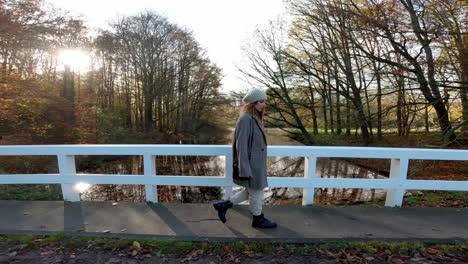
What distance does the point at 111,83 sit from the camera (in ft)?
69.6

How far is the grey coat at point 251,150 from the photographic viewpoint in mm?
2668

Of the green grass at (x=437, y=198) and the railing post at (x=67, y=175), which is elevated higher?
the railing post at (x=67, y=175)

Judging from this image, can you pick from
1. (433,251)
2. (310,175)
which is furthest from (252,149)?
(433,251)

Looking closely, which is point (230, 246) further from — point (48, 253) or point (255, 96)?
point (48, 253)

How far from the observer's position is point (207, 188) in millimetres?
7961

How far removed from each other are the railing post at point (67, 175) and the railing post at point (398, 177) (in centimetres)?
458

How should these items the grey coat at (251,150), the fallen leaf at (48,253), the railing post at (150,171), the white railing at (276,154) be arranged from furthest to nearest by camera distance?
the railing post at (150,171) < the white railing at (276,154) < the grey coat at (251,150) < the fallen leaf at (48,253)

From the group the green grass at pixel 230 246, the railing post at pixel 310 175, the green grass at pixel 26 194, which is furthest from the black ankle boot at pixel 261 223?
the green grass at pixel 26 194

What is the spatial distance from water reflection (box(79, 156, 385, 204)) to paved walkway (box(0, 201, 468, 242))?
220 cm

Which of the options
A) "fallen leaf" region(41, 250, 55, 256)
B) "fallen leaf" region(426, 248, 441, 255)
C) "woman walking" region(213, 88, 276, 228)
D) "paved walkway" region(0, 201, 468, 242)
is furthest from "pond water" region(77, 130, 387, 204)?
"fallen leaf" region(41, 250, 55, 256)

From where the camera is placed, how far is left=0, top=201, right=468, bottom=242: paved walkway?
108 inches

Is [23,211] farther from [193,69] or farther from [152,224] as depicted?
[193,69]

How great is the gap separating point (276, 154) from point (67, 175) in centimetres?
302

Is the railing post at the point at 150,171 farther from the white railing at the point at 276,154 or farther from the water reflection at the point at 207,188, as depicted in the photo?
the water reflection at the point at 207,188
